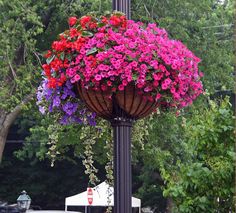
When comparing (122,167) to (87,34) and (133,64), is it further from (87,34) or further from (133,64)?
(87,34)

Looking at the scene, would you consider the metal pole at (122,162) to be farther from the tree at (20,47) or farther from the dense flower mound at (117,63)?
the tree at (20,47)

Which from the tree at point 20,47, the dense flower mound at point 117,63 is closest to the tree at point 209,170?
the dense flower mound at point 117,63

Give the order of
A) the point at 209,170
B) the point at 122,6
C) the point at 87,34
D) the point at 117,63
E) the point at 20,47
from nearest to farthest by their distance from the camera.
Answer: the point at 117,63 → the point at 87,34 → the point at 122,6 → the point at 209,170 → the point at 20,47

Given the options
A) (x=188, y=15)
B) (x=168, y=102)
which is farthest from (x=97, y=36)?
(x=188, y=15)

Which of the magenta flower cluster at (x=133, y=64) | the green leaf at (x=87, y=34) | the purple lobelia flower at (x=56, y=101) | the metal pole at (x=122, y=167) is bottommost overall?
the metal pole at (x=122, y=167)

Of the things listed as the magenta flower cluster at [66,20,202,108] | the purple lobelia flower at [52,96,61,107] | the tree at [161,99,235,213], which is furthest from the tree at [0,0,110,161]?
the magenta flower cluster at [66,20,202,108]

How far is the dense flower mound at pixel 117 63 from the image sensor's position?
3.42 m

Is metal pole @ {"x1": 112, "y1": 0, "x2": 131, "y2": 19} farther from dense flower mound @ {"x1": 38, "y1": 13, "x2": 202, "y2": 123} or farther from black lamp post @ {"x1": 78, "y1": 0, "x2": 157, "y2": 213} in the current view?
black lamp post @ {"x1": 78, "y1": 0, "x2": 157, "y2": 213}

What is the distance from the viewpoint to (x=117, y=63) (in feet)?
11.2

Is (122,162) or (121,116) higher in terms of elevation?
(121,116)

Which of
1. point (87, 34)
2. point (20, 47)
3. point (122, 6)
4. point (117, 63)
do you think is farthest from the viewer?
point (20, 47)

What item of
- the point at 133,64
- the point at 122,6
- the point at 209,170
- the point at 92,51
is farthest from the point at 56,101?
the point at 209,170

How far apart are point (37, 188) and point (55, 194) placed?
91cm

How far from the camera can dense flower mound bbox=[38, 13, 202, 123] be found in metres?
3.42
